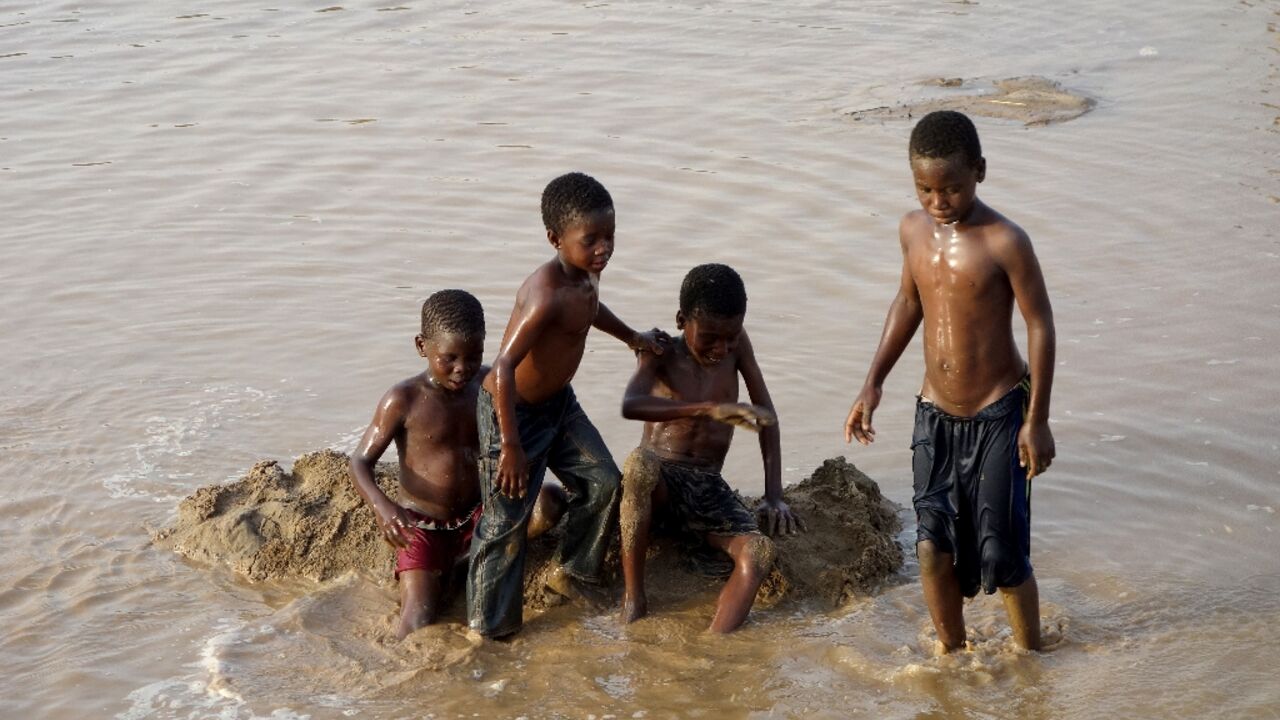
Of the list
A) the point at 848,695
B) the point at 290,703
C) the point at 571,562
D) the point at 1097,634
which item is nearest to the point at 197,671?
the point at 290,703

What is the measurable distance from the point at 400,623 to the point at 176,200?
5.33 m

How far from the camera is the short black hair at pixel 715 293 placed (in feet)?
15.8

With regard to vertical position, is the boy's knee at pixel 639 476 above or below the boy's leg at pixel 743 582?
above

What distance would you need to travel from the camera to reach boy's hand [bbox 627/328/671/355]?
496 cm

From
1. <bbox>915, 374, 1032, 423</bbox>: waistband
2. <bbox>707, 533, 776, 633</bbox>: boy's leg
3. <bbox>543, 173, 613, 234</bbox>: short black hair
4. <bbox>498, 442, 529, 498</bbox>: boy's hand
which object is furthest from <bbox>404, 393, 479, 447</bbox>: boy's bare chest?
<bbox>915, 374, 1032, 423</bbox>: waistband

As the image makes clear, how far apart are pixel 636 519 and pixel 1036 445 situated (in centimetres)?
131

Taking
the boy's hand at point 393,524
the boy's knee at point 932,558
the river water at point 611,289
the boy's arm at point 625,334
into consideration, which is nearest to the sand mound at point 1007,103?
the river water at point 611,289

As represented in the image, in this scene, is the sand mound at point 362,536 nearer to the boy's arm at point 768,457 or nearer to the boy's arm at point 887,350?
the boy's arm at point 768,457

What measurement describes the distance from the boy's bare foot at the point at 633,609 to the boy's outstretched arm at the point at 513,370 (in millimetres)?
586

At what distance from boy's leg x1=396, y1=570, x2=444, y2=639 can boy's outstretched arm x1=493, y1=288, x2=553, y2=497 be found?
548 millimetres

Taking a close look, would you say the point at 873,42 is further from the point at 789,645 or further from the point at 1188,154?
the point at 789,645

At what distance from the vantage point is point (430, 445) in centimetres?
501

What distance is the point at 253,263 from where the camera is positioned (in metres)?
8.37

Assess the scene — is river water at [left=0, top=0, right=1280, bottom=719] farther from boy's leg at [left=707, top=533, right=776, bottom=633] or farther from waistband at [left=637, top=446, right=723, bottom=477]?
waistband at [left=637, top=446, right=723, bottom=477]
